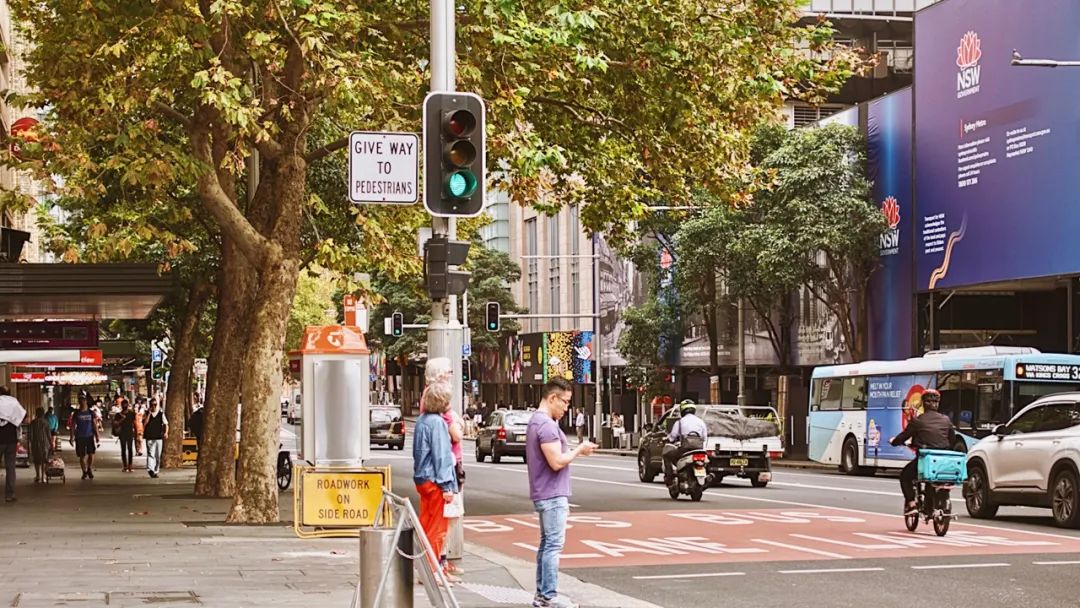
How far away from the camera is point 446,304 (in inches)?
591

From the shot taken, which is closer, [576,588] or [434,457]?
[434,457]

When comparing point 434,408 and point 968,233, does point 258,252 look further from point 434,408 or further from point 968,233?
point 968,233

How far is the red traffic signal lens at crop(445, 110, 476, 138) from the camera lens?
1405 cm

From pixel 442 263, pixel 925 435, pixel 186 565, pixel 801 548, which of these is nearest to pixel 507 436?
pixel 925 435

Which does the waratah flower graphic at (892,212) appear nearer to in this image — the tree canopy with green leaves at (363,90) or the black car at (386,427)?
the black car at (386,427)

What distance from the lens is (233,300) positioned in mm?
29562

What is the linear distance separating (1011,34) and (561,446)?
1302 inches

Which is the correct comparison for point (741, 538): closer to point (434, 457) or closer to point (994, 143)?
point (434, 457)

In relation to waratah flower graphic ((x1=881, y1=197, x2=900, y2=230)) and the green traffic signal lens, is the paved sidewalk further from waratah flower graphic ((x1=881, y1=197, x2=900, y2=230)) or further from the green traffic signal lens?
waratah flower graphic ((x1=881, y1=197, x2=900, y2=230))

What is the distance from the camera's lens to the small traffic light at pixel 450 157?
1409cm

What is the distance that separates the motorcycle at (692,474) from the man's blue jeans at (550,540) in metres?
15.4

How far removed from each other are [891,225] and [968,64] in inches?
235

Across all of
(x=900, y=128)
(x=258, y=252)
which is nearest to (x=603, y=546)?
(x=258, y=252)

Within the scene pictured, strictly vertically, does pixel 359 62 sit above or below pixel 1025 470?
above
